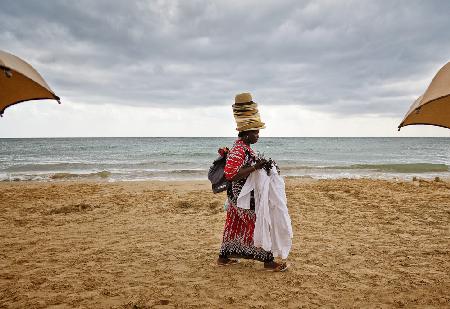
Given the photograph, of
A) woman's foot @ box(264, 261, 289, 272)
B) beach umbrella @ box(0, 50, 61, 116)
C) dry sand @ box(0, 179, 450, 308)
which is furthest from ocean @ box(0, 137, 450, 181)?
beach umbrella @ box(0, 50, 61, 116)

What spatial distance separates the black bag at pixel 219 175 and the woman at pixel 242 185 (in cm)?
11

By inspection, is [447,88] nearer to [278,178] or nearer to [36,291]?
[278,178]

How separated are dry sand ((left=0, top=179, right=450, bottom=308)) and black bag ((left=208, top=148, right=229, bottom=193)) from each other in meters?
1.01

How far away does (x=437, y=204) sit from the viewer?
8133mm

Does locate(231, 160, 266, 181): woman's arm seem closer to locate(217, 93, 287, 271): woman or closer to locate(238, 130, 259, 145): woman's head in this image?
locate(217, 93, 287, 271): woman

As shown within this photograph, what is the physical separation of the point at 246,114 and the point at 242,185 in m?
0.76

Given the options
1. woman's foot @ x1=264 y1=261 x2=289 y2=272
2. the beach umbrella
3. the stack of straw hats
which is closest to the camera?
the beach umbrella

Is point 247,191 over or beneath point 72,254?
over

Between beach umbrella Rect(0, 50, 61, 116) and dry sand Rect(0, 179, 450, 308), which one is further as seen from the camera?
dry sand Rect(0, 179, 450, 308)

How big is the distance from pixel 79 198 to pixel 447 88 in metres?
8.88

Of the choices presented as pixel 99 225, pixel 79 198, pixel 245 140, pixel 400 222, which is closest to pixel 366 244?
pixel 400 222

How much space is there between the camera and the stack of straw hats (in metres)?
3.90

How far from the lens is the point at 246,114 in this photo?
12.9ft

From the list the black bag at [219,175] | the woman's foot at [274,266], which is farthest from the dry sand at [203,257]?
the black bag at [219,175]
